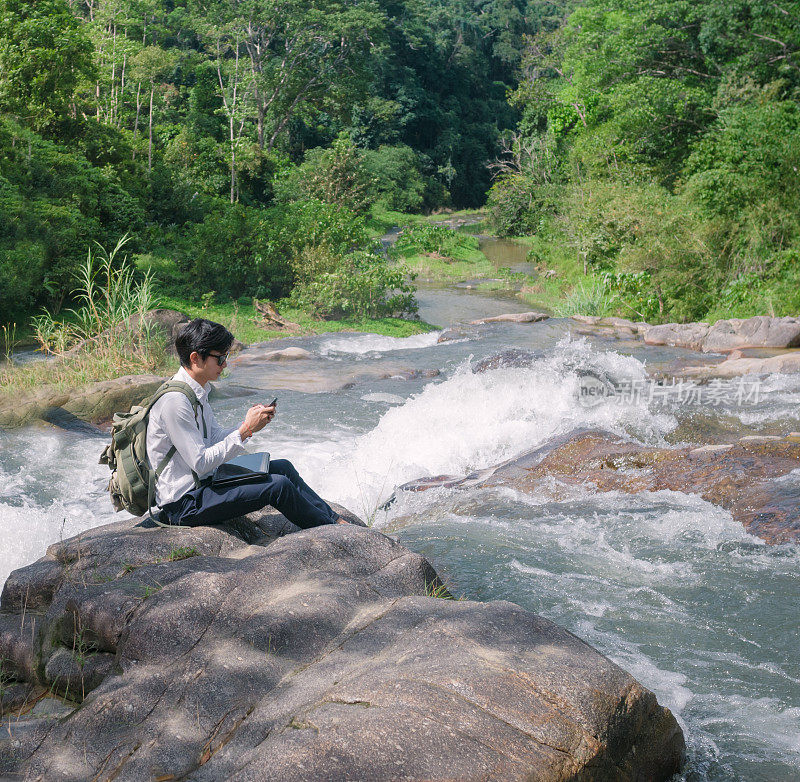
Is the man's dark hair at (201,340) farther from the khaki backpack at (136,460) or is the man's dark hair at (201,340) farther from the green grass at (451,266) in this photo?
the green grass at (451,266)

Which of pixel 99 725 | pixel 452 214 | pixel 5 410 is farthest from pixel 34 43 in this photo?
pixel 452 214

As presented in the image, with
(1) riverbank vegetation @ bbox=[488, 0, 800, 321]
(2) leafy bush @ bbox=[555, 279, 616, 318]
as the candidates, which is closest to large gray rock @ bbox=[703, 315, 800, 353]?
(1) riverbank vegetation @ bbox=[488, 0, 800, 321]

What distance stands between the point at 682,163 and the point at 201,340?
795 inches

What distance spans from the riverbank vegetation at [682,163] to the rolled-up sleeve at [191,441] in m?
13.0

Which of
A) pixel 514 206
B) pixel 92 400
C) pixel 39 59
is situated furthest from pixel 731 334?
pixel 514 206

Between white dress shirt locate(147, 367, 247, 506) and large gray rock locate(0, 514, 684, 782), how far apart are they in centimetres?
36

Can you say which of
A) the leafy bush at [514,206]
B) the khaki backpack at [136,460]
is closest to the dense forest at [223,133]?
the leafy bush at [514,206]

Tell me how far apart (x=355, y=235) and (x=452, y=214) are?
985 inches

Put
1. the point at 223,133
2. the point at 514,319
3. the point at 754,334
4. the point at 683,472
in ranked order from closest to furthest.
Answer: the point at 683,472 → the point at 754,334 → the point at 514,319 → the point at 223,133

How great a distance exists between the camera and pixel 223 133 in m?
30.4

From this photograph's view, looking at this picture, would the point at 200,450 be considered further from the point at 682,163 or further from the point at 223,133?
the point at 223,133

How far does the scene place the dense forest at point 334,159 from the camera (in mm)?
15828

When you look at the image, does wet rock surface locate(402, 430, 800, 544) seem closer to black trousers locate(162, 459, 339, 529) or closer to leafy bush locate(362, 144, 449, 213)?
black trousers locate(162, 459, 339, 529)

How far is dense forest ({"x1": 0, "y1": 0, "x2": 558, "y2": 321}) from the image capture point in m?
16.2
